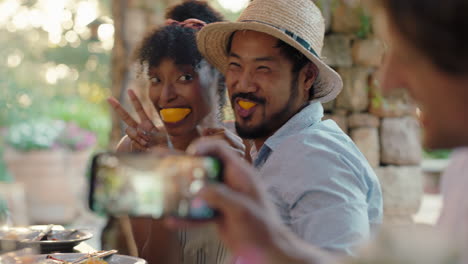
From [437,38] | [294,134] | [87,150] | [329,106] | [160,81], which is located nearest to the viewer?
[437,38]

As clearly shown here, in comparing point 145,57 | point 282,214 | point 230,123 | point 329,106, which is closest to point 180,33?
point 145,57

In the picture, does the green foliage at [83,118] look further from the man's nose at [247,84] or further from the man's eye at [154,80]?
the man's nose at [247,84]

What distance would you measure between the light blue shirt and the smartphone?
0.55 metres

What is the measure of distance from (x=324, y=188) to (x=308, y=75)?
1.73ft

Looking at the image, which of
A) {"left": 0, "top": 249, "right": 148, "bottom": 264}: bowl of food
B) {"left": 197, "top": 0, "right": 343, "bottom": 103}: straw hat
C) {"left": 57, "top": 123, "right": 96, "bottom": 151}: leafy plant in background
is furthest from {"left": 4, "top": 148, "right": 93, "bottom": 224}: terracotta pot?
{"left": 197, "top": 0, "right": 343, "bottom": 103}: straw hat

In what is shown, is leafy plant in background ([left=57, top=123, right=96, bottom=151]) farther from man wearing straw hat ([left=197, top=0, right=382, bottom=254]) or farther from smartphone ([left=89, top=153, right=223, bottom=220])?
smartphone ([left=89, top=153, right=223, bottom=220])

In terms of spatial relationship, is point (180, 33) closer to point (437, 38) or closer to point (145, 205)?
point (145, 205)

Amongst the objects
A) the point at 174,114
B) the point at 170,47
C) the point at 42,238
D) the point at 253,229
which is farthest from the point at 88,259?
the point at 253,229

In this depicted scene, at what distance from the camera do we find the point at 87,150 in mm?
7945

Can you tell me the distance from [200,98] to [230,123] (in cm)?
25

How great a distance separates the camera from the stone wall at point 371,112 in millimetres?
3840

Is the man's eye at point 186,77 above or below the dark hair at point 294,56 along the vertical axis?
below

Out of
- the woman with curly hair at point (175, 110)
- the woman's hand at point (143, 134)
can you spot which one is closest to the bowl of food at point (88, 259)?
the woman with curly hair at point (175, 110)

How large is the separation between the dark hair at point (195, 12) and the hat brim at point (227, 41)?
324mm
